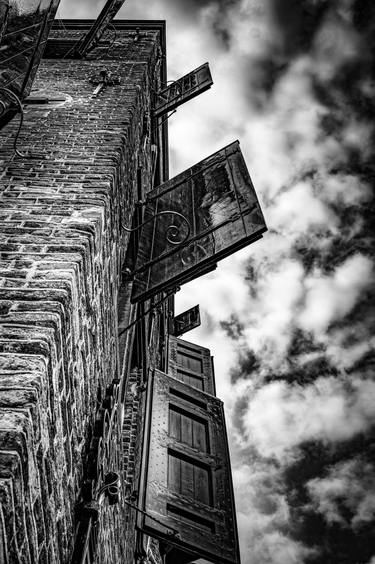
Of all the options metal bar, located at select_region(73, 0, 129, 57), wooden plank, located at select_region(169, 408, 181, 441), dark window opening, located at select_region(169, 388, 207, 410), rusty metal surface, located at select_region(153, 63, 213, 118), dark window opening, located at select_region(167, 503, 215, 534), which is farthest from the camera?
rusty metal surface, located at select_region(153, 63, 213, 118)

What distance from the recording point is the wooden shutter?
10.2 feet

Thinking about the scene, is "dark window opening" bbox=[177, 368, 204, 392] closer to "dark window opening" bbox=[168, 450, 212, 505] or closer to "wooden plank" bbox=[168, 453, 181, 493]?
"dark window opening" bbox=[168, 450, 212, 505]

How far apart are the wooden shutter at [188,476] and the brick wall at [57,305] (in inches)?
17.9

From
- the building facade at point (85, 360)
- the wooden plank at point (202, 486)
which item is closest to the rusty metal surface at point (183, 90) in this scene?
the building facade at point (85, 360)

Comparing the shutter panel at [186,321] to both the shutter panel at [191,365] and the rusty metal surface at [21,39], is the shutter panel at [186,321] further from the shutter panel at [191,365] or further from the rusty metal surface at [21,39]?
the rusty metal surface at [21,39]

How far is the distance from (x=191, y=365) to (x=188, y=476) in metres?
4.02

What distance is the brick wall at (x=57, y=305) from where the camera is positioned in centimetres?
150

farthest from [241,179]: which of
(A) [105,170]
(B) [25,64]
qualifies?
(B) [25,64]

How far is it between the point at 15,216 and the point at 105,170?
87cm

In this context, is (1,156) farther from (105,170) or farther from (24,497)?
(24,497)

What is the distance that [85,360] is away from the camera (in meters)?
2.34

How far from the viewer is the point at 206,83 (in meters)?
Result: 6.80

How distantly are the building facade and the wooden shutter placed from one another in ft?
0.04

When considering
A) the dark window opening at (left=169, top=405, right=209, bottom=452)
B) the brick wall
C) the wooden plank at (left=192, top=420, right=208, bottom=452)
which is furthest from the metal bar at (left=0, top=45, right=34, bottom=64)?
the wooden plank at (left=192, top=420, right=208, bottom=452)
